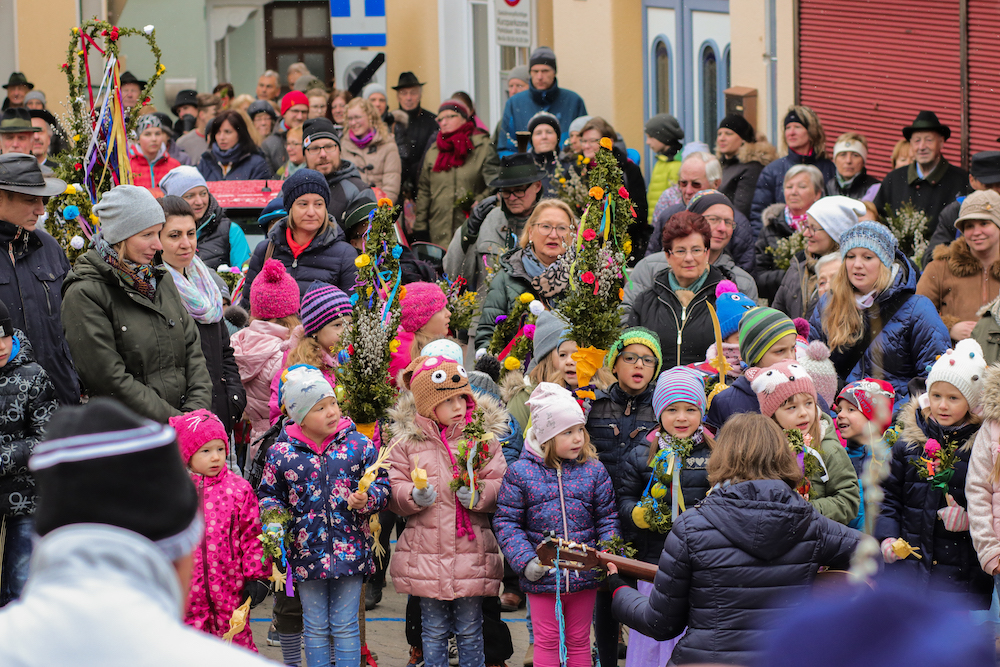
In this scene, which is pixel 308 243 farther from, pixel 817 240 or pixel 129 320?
pixel 817 240

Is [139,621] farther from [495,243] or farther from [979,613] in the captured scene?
Answer: [495,243]

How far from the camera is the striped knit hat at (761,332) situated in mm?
5379

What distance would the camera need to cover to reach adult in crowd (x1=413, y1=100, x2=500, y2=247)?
1141cm

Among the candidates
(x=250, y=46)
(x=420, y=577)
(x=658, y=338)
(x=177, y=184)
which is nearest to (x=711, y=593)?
(x=420, y=577)

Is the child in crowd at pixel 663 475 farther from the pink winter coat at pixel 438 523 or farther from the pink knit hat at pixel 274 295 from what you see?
the pink knit hat at pixel 274 295

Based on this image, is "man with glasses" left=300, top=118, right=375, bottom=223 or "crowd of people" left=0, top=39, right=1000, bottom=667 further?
"man with glasses" left=300, top=118, right=375, bottom=223

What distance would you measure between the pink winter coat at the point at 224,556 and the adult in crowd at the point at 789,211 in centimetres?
442

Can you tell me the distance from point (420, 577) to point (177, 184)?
3717 millimetres

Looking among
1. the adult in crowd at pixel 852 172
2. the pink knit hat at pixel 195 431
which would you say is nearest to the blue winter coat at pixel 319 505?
the pink knit hat at pixel 195 431

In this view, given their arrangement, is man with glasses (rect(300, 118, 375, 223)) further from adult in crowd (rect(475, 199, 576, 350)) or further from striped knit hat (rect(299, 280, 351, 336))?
striped knit hat (rect(299, 280, 351, 336))

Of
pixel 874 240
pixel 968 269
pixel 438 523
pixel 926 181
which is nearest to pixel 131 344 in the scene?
pixel 438 523

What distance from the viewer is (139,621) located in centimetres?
166

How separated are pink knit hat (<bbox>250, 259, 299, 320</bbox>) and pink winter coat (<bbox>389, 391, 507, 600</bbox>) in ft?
4.85

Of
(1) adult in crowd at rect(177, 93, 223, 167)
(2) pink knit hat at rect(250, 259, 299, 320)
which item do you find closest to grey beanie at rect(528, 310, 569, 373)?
(2) pink knit hat at rect(250, 259, 299, 320)
